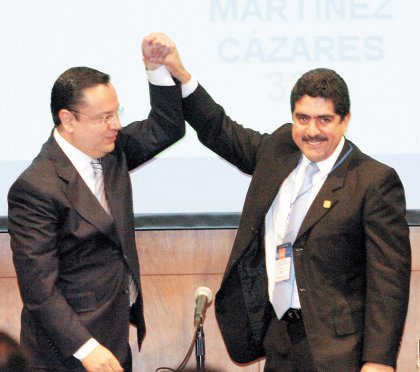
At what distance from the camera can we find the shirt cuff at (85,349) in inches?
111

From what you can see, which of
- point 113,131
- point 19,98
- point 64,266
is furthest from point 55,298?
point 19,98

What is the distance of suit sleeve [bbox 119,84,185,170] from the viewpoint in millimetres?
3176

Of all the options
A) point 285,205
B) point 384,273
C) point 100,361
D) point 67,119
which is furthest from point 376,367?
point 67,119

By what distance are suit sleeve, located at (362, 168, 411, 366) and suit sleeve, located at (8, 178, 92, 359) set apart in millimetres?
888

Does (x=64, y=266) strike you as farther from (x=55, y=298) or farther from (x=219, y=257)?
(x=219, y=257)

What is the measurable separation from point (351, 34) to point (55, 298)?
1.62 meters

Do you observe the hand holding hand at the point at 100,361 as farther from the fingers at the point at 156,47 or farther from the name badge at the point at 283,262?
the fingers at the point at 156,47

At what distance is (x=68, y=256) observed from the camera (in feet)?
9.70

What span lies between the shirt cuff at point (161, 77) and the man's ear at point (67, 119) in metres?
0.34

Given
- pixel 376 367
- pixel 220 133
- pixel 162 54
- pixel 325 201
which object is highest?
pixel 162 54

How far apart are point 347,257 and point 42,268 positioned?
0.96 m

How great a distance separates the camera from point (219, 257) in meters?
3.90

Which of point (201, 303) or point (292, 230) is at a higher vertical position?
point (292, 230)

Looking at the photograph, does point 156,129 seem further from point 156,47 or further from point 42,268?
point 42,268
